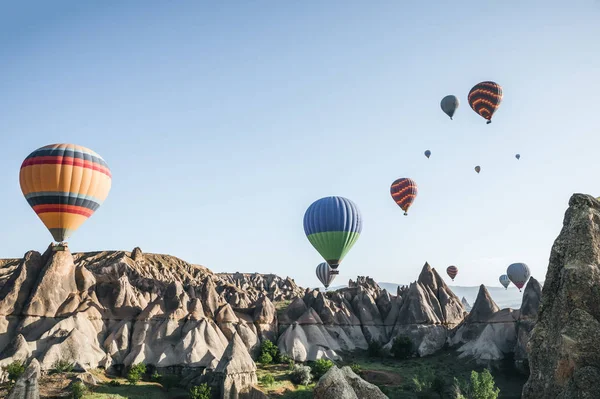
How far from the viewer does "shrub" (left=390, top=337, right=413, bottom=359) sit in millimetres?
66750

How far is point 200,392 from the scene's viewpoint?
147ft

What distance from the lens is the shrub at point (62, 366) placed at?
4744 centimetres

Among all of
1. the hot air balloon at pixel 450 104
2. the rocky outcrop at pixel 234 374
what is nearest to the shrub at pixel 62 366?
the rocky outcrop at pixel 234 374

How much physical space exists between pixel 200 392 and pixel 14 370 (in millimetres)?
17650

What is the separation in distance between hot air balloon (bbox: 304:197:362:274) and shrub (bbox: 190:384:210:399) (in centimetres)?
3125

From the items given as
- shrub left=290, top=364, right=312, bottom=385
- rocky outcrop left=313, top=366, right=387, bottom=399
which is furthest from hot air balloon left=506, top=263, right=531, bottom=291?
rocky outcrop left=313, top=366, right=387, bottom=399

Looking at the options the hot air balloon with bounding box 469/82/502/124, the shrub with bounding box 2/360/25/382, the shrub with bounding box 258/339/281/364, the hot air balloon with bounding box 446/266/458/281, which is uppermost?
the hot air balloon with bounding box 469/82/502/124

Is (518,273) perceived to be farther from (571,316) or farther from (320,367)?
(571,316)

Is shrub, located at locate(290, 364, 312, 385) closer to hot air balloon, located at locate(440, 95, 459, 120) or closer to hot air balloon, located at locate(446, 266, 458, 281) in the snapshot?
hot air balloon, located at locate(440, 95, 459, 120)

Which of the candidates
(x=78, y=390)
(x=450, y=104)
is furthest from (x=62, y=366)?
(x=450, y=104)

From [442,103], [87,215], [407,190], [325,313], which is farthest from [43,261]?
[442,103]

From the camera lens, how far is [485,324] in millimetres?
66062

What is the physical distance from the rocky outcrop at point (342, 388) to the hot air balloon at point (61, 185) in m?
47.5

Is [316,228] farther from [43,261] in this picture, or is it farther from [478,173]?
[43,261]
